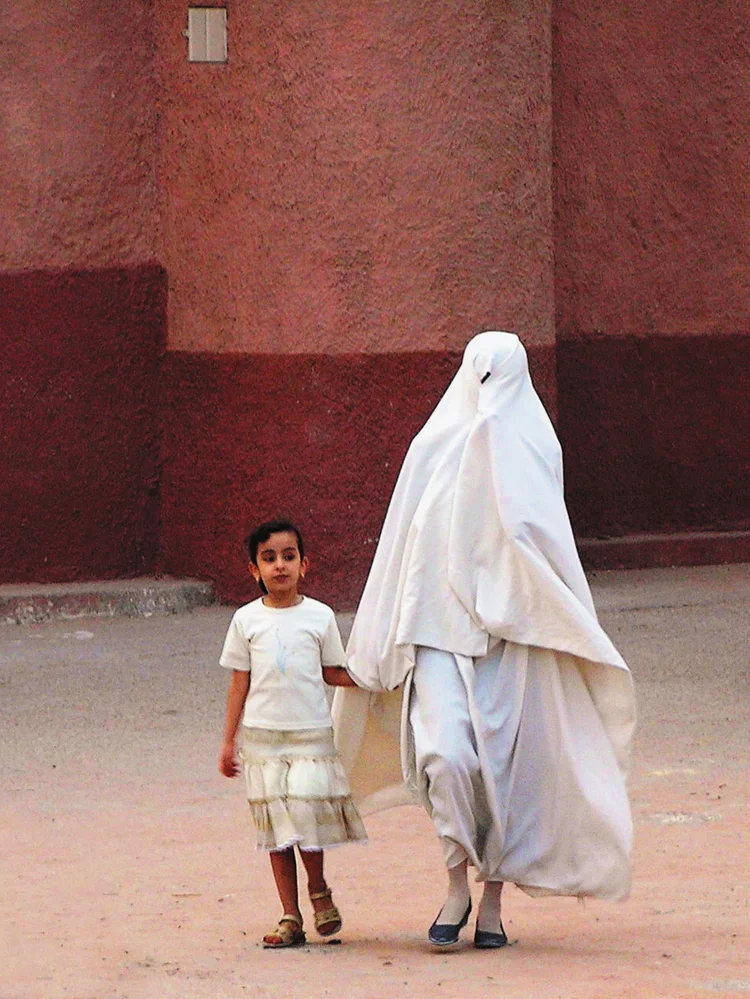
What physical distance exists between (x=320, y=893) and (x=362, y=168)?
552cm

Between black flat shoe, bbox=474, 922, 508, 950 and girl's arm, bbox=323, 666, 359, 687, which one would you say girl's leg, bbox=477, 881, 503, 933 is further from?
girl's arm, bbox=323, 666, 359, 687

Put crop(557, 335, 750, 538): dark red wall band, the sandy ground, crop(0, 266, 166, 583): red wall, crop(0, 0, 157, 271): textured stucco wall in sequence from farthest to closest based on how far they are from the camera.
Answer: crop(557, 335, 750, 538): dark red wall band
crop(0, 266, 166, 583): red wall
crop(0, 0, 157, 271): textured stucco wall
the sandy ground

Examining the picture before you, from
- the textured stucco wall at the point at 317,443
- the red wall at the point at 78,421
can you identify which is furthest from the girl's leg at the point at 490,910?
the red wall at the point at 78,421

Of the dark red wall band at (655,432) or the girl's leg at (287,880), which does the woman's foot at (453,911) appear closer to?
the girl's leg at (287,880)

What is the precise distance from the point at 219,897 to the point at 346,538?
467 cm

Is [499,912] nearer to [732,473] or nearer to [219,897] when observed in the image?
[219,897]

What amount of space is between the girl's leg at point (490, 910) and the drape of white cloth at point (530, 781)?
0.07 meters

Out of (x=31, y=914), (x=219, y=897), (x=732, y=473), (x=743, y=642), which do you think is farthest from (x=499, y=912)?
(x=732, y=473)

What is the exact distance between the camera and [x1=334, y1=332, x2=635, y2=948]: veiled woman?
4969 millimetres

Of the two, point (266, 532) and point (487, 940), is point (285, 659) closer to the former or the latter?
point (266, 532)

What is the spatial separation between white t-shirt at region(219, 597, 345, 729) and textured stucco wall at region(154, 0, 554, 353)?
5098 mm

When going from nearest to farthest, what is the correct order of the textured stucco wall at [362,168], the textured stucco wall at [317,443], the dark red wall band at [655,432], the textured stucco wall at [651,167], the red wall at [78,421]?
1. the textured stucco wall at [362,168]
2. the textured stucco wall at [317,443]
3. the red wall at [78,421]
4. the textured stucco wall at [651,167]
5. the dark red wall band at [655,432]

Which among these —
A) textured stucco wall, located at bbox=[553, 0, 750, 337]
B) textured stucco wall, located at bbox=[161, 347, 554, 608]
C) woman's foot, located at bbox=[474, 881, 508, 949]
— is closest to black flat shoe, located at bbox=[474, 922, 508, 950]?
woman's foot, located at bbox=[474, 881, 508, 949]

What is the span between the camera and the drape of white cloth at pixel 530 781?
495cm
